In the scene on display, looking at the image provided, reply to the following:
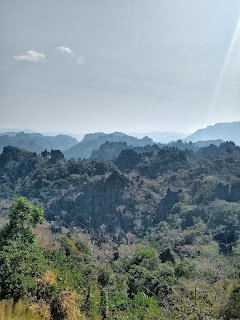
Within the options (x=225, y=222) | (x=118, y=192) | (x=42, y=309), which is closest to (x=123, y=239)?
(x=118, y=192)

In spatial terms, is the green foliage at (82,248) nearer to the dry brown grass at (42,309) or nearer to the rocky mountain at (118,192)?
the dry brown grass at (42,309)

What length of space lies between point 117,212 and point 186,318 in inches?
1766

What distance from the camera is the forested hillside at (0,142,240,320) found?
845 centimetres

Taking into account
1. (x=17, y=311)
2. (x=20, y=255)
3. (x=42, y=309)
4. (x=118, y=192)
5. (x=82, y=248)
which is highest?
(x=20, y=255)

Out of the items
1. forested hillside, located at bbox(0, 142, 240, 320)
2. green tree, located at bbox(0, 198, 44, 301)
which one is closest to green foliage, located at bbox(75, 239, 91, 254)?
forested hillside, located at bbox(0, 142, 240, 320)

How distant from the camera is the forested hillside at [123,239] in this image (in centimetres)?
845

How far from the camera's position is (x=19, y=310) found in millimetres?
6898

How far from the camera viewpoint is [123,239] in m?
46.7

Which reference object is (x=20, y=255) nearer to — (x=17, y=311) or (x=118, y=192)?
(x=17, y=311)

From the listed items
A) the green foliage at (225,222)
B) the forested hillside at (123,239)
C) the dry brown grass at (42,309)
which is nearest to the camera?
the dry brown grass at (42,309)

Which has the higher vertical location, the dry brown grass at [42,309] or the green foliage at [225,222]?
the dry brown grass at [42,309]

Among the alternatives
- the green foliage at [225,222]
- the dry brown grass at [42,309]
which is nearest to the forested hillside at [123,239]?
the dry brown grass at [42,309]

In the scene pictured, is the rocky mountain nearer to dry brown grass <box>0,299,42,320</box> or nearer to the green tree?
the green tree

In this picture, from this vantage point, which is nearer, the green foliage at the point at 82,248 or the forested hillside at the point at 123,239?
the forested hillside at the point at 123,239
